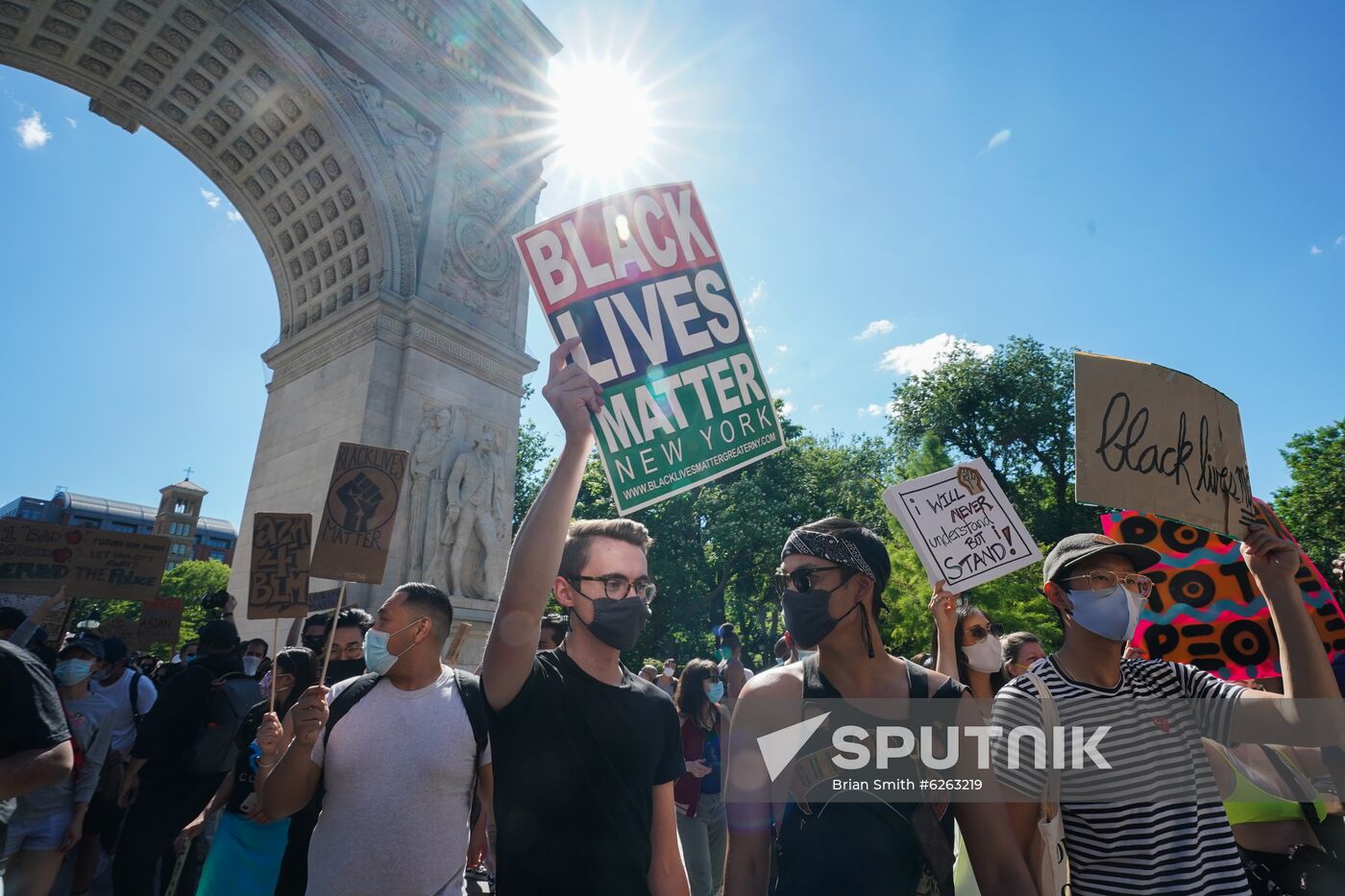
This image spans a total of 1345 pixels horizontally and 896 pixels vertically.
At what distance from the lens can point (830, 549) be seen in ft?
7.47

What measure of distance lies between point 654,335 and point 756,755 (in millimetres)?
1584

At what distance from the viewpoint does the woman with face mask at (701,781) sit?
225 inches

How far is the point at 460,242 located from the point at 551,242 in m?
13.4

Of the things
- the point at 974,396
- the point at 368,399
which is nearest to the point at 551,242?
the point at 368,399

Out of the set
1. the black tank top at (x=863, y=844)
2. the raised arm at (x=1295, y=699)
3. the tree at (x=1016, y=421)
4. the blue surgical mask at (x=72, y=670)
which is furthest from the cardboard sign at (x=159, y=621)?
the tree at (x=1016, y=421)

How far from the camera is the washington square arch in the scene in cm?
1252

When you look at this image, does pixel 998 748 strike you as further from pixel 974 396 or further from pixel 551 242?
pixel 974 396

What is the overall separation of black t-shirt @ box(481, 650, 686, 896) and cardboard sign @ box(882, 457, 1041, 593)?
286cm

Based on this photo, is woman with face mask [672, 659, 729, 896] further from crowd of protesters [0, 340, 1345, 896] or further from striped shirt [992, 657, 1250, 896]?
striped shirt [992, 657, 1250, 896]

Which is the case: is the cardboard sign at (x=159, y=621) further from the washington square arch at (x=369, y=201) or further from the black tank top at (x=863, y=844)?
the black tank top at (x=863, y=844)

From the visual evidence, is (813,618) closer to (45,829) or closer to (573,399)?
(573,399)

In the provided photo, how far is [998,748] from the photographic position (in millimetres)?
2143

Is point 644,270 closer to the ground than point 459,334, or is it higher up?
closer to the ground
